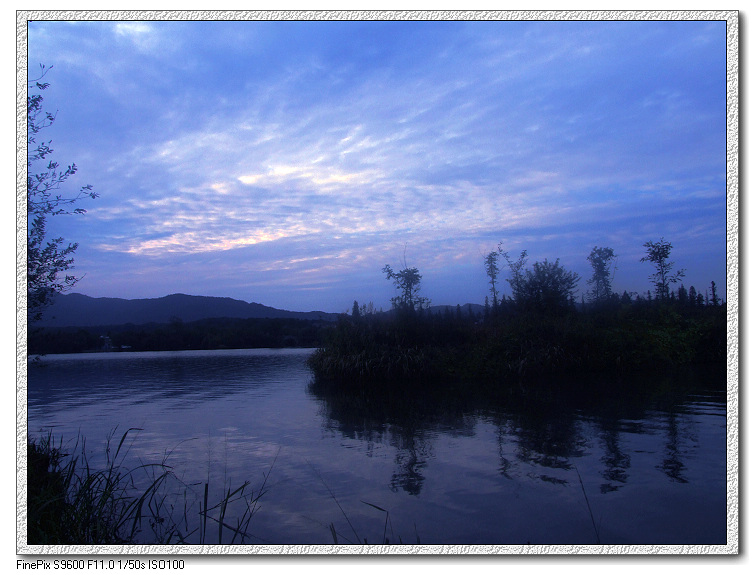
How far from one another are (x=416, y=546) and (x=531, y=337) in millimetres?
13196

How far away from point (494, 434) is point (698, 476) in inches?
116

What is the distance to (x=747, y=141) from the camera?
11.3 ft

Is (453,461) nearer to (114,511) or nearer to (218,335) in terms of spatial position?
(114,511)

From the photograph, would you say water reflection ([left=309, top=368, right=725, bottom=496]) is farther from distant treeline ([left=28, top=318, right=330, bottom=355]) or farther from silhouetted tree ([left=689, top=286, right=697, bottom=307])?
distant treeline ([left=28, top=318, right=330, bottom=355])

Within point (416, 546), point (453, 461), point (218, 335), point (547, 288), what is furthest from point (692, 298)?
point (218, 335)

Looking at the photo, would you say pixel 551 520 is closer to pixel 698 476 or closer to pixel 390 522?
pixel 390 522

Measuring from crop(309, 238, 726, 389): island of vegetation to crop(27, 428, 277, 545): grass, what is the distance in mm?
10405

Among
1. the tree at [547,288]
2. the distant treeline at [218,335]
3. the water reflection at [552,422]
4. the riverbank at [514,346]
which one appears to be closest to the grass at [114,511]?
the water reflection at [552,422]

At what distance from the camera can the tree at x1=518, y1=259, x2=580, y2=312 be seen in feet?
58.4

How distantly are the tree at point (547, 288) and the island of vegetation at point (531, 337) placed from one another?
0.04 m

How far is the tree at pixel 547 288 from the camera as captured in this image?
17.8 m

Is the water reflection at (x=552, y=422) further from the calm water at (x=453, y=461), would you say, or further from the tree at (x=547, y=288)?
the tree at (x=547, y=288)

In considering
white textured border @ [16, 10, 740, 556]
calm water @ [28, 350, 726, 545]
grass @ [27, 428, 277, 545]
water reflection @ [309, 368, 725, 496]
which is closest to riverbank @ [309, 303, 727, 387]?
water reflection @ [309, 368, 725, 496]

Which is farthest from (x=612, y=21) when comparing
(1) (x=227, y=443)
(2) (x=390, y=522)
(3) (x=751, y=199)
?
(1) (x=227, y=443)
